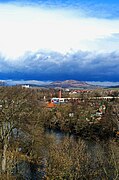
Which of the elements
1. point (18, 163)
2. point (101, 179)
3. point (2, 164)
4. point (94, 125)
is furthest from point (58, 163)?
point (94, 125)

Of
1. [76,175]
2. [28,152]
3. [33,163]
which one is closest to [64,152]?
[76,175]

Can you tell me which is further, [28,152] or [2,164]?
[28,152]

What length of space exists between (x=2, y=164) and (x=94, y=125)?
3291cm

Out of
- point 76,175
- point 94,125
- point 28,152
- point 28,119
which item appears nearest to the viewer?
point 76,175

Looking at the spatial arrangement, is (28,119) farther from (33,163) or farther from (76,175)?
(76,175)

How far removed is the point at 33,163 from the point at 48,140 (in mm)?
6499

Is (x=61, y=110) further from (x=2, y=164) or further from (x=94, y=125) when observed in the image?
(x=2, y=164)

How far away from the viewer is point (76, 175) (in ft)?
69.7

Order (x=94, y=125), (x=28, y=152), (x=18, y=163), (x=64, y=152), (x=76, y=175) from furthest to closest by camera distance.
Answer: (x=94, y=125), (x=28, y=152), (x=18, y=163), (x=64, y=152), (x=76, y=175)

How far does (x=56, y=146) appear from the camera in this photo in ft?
95.3

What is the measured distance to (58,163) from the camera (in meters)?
23.1

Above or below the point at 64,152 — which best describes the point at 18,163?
below

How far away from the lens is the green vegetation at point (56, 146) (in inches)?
874

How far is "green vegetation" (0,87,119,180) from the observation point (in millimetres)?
22203
